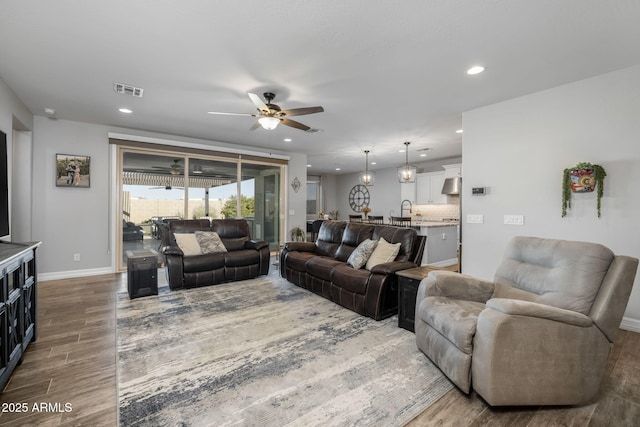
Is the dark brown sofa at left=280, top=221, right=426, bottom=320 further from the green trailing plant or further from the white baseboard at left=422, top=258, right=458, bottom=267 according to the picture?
the white baseboard at left=422, top=258, right=458, bottom=267

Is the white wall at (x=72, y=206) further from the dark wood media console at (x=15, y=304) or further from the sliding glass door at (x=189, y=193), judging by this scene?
the dark wood media console at (x=15, y=304)

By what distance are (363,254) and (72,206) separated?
16.1 ft

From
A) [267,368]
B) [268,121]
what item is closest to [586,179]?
[268,121]

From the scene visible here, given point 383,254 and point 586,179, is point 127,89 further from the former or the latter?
point 586,179

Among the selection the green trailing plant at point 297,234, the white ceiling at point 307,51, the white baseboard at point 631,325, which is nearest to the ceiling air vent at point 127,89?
the white ceiling at point 307,51

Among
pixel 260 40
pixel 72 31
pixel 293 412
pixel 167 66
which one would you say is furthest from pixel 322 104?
pixel 293 412

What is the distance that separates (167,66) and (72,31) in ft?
2.44

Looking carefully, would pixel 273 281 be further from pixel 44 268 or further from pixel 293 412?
pixel 44 268

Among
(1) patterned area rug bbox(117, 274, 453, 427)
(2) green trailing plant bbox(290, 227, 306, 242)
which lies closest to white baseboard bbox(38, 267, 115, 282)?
(1) patterned area rug bbox(117, 274, 453, 427)

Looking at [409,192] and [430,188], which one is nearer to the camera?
[430,188]

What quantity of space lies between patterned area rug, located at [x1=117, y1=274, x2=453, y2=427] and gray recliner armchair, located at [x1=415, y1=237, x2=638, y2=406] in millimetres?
351

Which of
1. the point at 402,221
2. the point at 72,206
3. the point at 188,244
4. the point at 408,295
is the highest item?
the point at 72,206

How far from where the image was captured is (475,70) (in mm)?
3002

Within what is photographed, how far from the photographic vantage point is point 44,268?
4.70 metres
